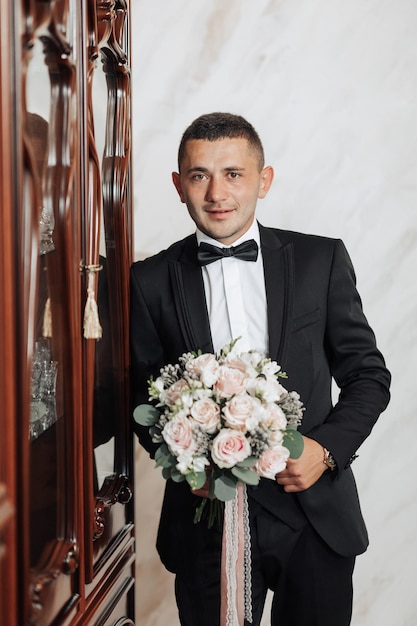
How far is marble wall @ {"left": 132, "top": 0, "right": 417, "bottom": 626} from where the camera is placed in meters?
3.26

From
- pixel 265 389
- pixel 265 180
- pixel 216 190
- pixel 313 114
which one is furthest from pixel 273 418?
pixel 313 114

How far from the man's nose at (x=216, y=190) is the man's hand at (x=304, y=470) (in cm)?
74

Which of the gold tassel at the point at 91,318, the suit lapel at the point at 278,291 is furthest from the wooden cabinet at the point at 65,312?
the suit lapel at the point at 278,291

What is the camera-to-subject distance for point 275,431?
1939 millimetres

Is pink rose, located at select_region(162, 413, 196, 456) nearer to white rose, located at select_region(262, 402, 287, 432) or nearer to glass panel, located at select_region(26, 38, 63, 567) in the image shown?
white rose, located at select_region(262, 402, 287, 432)

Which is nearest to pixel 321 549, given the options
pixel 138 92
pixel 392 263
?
pixel 392 263

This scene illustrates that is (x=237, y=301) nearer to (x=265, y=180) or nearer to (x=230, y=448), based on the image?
(x=265, y=180)

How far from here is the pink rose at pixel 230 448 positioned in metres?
1.88

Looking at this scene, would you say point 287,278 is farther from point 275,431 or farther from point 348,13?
point 348,13

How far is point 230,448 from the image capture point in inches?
74.2

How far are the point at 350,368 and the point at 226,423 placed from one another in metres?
0.55

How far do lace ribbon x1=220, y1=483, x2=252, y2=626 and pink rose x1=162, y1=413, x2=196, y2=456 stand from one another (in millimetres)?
269

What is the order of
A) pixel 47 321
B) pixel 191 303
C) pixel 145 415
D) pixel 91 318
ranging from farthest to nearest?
pixel 191 303, pixel 145 415, pixel 91 318, pixel 47 321

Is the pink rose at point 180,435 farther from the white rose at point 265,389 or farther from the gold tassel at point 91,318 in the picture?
the gold tassel at point 91,318
